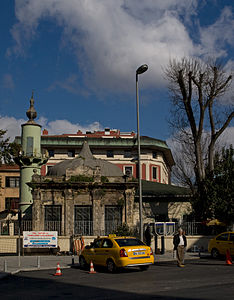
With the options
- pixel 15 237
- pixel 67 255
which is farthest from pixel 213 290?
pixel 15 237

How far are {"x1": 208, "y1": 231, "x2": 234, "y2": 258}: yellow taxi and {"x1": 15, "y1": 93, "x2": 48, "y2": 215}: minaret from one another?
17.4 metres

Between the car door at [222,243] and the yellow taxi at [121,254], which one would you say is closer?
the yellow taxi at [121,254]

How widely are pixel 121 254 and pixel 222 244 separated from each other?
8.31 m

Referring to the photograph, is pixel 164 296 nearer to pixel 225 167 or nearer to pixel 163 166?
pixel 225 167

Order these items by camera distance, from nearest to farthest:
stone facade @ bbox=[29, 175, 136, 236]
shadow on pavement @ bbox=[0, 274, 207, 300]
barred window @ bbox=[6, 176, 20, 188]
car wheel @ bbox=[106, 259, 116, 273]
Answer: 1. shadow on pavement @ bbox=[0, 274, 207, 300]
2. car wheel @ bbox=[106, 259, 116, 273]
3. stone facade @ bbox=[29, 175, 136, 236]
4. barred window @ bbox=[6, 176, 20, 188]

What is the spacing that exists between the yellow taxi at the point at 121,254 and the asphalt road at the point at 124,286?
0.45 meters

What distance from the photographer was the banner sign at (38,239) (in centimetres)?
2078

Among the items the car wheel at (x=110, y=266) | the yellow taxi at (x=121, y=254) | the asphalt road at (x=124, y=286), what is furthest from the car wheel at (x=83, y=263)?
the asphalt road at (x=124, y=286)

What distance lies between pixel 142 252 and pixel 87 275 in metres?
2.36

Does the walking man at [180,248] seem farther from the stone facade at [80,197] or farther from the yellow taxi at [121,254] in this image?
the stone facade at [80,197]

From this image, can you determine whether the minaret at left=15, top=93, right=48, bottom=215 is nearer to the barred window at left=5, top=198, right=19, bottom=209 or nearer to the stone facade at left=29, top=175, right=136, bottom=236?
the stone facade at left=29, top=175, right=136, bottom=236

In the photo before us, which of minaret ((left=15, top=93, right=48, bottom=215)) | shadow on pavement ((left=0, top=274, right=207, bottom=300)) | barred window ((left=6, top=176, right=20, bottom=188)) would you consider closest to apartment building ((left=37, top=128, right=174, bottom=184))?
barred window ((left=6, top=176, right=20, bottom=188))

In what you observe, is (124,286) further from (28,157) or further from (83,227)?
(28,157)

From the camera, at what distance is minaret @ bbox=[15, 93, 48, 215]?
115ft
